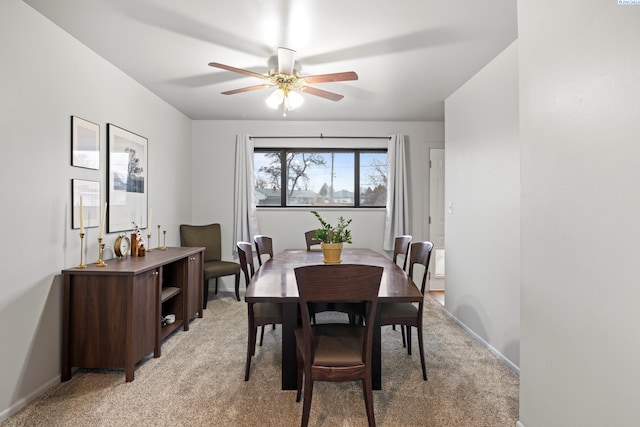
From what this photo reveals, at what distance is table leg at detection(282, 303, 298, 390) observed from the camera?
2.22 m

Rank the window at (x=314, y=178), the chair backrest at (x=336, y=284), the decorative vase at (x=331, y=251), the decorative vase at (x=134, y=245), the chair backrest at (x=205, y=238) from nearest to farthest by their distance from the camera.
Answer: the chair backrest at (x=336, y=284) → the decorative vase at (x=331, y=251) → the decorative vase at (x=134, y=245) → the chair backrest at (x=205, y=238) → the window at (x=314, y=178)

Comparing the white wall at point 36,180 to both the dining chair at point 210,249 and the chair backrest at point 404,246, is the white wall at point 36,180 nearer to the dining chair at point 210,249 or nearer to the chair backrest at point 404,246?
the dining chair at point 210,249

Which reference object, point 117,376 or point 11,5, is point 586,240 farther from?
point 11,5

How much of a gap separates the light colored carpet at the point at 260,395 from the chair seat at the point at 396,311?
43 centimetres

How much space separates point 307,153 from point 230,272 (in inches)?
78.8

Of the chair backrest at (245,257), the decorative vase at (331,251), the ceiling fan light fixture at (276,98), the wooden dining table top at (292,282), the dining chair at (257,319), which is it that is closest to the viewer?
the wooden dining table top at (292,282)

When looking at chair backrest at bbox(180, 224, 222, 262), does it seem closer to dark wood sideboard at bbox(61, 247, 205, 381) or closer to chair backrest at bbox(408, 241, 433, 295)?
dark wood sideboard at bbox(61, 247, 205, 381)

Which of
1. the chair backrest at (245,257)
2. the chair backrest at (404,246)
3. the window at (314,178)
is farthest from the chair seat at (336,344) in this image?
the window at (314,178)

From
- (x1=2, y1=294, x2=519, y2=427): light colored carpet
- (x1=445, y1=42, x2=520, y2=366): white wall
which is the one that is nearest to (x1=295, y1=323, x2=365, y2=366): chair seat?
(x1=2, y1=294, x2=519, y2=427): light colored carpet

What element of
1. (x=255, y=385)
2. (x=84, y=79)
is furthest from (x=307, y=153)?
(x=255, y=385)

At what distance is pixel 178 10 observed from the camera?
2.21 meters

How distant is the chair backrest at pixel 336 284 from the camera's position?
5.47 feet

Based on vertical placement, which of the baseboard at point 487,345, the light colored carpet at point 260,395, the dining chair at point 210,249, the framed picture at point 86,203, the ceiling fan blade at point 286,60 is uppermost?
the ceiling fan blade at point 286,60

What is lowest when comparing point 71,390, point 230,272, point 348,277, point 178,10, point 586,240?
point 71,390
